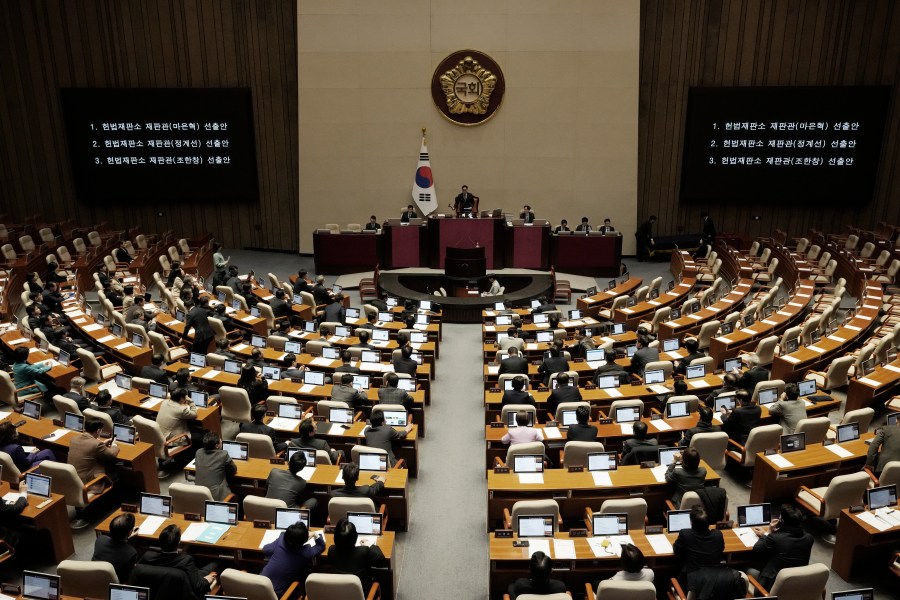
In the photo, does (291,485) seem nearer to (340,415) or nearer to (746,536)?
(340,415)

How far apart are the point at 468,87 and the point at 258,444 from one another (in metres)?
15.3

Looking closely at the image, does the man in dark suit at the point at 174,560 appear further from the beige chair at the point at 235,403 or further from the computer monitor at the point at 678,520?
the computer monitor at the point at 678,520

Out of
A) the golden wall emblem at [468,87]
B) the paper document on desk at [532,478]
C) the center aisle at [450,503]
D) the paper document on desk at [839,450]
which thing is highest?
the golden wall emblem at [468,87]

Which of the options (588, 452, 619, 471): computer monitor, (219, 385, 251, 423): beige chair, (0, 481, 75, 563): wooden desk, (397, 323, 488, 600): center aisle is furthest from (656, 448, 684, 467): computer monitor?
(0, 481, 75, 563): wooden desk

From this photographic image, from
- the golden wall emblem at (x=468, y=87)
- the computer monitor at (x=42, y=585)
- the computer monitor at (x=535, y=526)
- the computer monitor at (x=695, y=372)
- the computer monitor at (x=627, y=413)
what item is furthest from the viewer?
the golden wall emblem at (x=468, y=87)

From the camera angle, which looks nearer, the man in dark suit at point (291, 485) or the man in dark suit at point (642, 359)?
the man in dark suit at point (291, 485)

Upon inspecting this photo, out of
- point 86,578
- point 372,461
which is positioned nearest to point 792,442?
point 372,461

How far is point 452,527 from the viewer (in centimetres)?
769

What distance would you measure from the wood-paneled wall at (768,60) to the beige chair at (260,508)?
17.9 m

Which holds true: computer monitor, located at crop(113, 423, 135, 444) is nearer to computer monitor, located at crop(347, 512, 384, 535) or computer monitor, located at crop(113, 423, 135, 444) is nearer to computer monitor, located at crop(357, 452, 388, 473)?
computer monitor, located at crop(357, 452, 388, 473)

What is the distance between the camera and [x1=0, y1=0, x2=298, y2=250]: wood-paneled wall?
20.7 m

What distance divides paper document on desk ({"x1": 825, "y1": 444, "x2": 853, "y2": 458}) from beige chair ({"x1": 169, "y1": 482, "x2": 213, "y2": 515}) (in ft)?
21.9

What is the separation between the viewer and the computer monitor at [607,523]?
622 cm

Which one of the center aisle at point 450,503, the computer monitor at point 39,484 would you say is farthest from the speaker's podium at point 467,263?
the computer monitor at point 39,484
